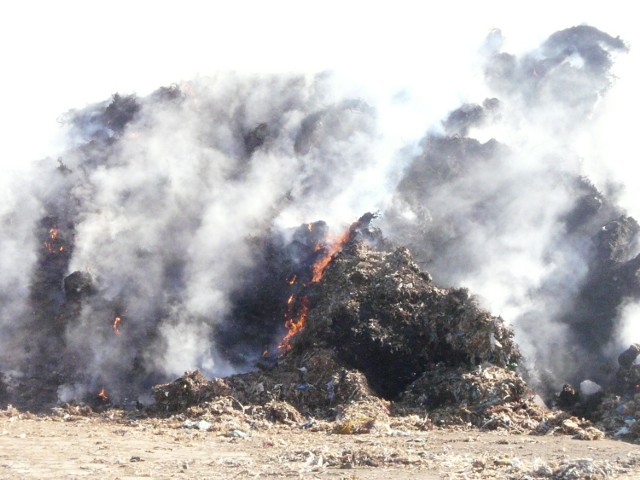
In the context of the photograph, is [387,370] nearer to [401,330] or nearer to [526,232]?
[401,330]

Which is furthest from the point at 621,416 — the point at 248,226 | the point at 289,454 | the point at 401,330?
the point at 248,226

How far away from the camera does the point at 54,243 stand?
2411 cm

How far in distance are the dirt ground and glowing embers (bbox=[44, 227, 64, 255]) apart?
423 inches

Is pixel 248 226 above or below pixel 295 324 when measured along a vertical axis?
above

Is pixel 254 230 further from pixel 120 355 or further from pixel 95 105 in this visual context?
pixel 95 105

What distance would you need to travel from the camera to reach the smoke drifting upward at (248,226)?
20656mm

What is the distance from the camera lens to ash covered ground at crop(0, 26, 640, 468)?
54.0ft

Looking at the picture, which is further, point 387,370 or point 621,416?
point 387,370

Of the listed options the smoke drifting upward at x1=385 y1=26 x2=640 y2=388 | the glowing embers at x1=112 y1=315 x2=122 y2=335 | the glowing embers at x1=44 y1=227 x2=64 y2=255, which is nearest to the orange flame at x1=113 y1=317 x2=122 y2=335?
the glowing embers at x1=112 y1=315 x2=122 y2=335

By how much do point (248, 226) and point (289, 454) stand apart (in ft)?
47.7

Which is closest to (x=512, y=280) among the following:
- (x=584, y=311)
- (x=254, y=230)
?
(x=584, y=311)

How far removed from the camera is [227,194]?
26.0 meters

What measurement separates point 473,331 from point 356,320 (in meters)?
3.76

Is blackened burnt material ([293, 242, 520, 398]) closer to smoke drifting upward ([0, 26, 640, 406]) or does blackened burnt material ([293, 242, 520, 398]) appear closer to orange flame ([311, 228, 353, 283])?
orange flame ([311, 228, 353, 283])
